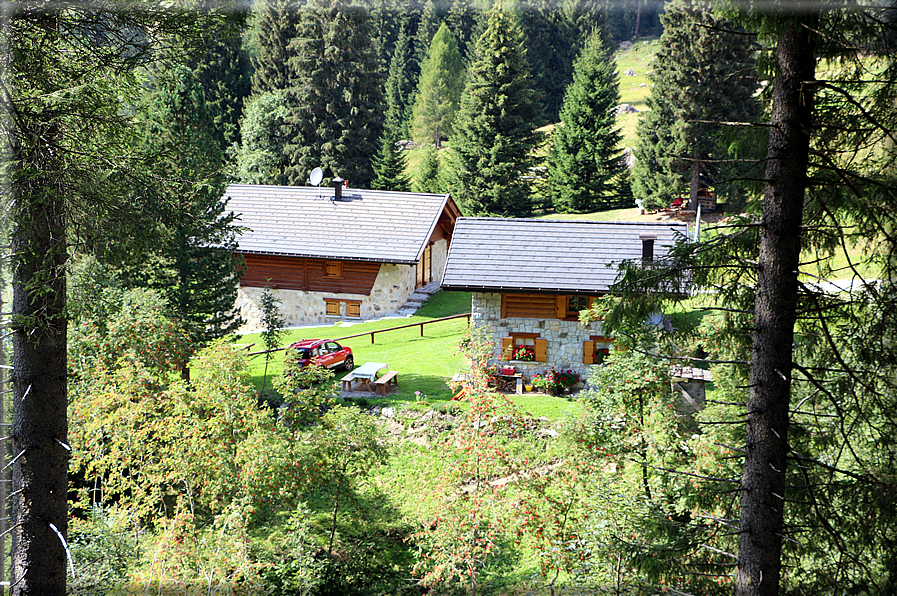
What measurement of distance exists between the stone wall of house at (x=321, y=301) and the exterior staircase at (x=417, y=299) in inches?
10.4

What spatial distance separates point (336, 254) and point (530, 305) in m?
10.6

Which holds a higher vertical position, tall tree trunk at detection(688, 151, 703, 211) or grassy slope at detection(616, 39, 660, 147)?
grassy slope at detection(616, 39, 660, 147)

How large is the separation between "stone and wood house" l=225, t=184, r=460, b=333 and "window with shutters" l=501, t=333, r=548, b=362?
322 inches

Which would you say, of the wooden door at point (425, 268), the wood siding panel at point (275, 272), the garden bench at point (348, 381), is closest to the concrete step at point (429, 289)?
the wooden door at point (425, 268)

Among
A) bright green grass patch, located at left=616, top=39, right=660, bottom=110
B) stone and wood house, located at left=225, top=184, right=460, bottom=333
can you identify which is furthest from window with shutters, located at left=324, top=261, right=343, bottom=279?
bright green grass patch, located at left=616, top=39, right=660, bottom=110

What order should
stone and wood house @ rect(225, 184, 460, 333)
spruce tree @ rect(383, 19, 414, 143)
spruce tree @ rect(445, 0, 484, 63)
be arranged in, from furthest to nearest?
spruce tree @ rect(445, 0, 484, 63)
spruce tree @ rect(383, 19, 414, 143)
stone and wood house @ rect(225, 184, 460, 333)

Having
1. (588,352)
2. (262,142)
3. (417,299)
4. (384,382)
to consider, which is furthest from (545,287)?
(262,142)

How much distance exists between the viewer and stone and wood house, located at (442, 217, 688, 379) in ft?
66.6

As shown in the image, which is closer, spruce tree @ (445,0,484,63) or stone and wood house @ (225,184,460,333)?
stone and wood house @ (225,184,460,333)

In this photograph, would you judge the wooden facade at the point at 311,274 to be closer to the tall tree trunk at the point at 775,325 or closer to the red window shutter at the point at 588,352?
the red window shutter at the point at 588,352

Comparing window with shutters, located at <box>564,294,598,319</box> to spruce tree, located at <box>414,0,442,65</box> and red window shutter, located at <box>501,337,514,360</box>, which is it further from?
spruce tree, located at <box>414,0,442,65</box>

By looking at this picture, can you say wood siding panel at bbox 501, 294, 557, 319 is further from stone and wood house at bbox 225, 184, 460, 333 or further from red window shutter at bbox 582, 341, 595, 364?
stone and wood house at bbox 225, 184, 460, 333

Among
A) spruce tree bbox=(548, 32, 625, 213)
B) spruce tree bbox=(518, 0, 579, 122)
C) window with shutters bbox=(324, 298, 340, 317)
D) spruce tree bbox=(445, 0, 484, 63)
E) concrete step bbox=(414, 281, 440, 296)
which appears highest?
spruce tree bbox=(445, 0, 484, 63)

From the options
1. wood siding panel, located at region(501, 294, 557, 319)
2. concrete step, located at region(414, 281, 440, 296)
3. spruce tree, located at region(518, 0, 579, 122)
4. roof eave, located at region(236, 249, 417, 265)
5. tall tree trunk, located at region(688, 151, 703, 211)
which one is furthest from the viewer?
spruce tree, located at region(518, 0, 579, 122)
